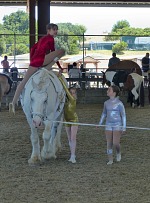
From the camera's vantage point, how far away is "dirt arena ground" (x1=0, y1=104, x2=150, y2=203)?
20.1ft

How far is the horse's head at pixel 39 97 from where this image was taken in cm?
764

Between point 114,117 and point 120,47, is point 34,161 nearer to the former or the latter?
point 114,117

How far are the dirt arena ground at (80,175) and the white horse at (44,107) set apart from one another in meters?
0.27

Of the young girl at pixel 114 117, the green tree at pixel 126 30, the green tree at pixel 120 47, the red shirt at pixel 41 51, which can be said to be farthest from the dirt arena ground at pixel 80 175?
the green tree at pixel 126 30

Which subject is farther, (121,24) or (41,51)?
(121,24)

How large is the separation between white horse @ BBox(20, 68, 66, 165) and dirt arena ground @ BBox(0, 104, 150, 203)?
0.90ft

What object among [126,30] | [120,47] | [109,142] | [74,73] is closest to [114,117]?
[109,142]

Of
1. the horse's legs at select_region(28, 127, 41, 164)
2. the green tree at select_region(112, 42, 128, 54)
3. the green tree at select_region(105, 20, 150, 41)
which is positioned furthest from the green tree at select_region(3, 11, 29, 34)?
the horse's legs at select_region(28, 127, 41, 164)

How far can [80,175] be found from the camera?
7.30m

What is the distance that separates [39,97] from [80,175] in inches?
54.9

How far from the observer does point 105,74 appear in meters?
21.6

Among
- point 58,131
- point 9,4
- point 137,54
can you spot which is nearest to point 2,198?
point 58,131

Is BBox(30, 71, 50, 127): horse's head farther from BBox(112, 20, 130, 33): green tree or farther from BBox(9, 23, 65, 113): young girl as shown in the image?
BBox(112, 20, 130, 33): green tree

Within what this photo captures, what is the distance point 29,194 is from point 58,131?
2.84m
